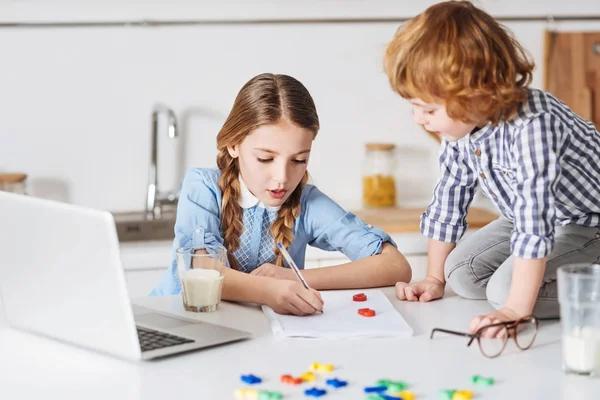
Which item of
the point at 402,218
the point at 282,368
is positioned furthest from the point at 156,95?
the point at 282,368

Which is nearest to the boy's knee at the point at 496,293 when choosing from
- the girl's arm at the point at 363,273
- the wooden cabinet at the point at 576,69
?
the girl's arm at the point at 363,273

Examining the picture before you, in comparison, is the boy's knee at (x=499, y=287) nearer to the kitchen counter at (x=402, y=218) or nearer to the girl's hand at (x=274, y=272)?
the girl's hand at (x=274, y=272)

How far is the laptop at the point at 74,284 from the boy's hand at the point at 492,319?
1.12ft

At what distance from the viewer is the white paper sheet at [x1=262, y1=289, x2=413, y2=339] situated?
1266 mm

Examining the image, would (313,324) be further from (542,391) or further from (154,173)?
(154,173)

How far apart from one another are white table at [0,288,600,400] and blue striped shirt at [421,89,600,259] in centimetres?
18

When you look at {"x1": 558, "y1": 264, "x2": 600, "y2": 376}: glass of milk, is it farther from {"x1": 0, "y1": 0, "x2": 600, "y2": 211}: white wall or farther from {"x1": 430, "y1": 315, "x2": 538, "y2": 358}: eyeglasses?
{"x1": 0, "y1": 0, "x2": 600, "y2": 211}: white wall

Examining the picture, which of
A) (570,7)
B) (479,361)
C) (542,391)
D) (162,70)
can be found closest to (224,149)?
(479,361)

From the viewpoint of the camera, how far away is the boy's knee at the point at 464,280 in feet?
5.05

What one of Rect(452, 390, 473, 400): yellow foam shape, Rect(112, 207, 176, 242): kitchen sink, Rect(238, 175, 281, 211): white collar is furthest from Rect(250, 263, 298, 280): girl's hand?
Rect(112, 207, 176, 242): kitchen sink

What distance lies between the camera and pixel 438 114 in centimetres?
135

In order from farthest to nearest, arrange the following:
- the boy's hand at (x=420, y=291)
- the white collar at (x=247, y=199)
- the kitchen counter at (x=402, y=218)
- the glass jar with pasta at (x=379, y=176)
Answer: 1. the glass jar with pasta at (x=379, y=176)
2. the kitchen counter at (x=402, y=218)
3. the white collar at (x=247, y=199)
4. the boy's hand at (x=420, y=291)

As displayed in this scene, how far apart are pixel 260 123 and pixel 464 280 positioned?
0.50m

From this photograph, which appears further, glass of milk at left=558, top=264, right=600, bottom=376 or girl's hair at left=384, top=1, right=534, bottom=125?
girl's hair at left=384, top=1, right=534, bottom=125
